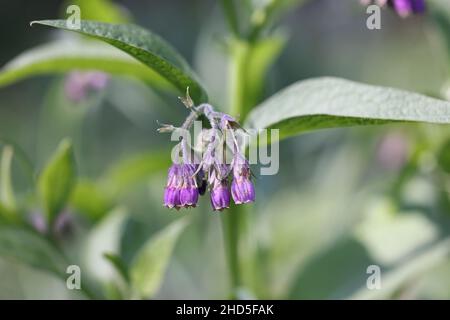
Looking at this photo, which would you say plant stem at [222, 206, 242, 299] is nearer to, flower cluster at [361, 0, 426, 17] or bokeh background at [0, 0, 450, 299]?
bokeh background at [0, 0, 450, 299]

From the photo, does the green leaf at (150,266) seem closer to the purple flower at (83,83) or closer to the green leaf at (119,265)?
the green leaf at (119,265)

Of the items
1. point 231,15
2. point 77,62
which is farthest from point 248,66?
point 77,62

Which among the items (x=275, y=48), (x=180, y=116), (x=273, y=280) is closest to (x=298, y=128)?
(x=275, y=48)

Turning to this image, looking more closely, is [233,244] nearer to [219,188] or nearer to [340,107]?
[219,188]

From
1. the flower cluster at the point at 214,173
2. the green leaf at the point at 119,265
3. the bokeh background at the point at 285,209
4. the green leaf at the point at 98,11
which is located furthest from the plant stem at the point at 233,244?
the green leaf at the point at 98,11

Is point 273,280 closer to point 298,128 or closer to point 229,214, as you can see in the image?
point 229,214
